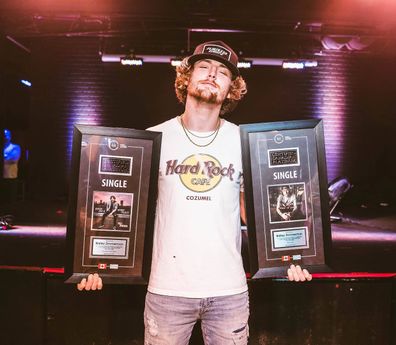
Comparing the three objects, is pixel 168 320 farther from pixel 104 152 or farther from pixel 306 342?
pixel 306 342

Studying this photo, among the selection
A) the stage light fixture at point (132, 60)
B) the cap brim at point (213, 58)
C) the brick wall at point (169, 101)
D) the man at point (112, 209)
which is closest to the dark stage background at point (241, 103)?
the brick wall at point (169, 101)

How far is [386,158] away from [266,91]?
3809 millimetres

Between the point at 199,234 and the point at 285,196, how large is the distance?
1.37 ft

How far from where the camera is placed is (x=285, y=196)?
178 centimetres

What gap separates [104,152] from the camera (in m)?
1.74

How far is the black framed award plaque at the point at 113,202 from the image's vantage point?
1.71m

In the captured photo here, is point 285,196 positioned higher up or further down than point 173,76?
further down

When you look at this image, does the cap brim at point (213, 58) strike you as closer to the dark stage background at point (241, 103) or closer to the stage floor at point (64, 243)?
the stage floor at point (64, 243)

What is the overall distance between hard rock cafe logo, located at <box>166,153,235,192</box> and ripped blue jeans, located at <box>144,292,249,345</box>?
45 centimetres

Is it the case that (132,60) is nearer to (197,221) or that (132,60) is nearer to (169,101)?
(169,101)

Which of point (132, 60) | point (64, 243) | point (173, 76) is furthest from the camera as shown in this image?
point (173, 76)

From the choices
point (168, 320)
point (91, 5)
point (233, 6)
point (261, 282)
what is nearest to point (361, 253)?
point (261, 282)

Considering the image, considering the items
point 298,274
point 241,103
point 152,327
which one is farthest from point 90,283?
point 241,103

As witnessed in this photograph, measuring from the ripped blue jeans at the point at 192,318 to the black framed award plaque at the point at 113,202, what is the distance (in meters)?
0.16
